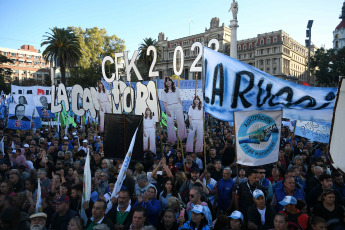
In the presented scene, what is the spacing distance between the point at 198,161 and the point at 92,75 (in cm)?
3432

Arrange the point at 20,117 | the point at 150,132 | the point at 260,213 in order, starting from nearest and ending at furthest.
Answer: the point at 260,213
the point at 150,132
the point at 20,117

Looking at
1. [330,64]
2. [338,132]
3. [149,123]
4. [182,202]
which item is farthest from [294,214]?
[330,64]

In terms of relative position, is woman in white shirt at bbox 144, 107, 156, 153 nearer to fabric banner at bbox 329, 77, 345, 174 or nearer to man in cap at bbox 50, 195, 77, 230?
man in cap at bbox 50, 195, 77, 230

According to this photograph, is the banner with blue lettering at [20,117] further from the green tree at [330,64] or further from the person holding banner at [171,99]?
the green tree at [330,64]

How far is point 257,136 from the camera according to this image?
15.1 ft

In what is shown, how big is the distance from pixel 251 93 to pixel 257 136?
2.47ft

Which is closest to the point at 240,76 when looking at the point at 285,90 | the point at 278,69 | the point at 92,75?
the point at 285,90

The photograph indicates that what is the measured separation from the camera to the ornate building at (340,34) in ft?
233

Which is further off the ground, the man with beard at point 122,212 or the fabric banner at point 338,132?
the fabric banner at point 338,132

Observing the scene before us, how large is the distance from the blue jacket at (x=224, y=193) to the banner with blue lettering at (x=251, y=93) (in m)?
1.15

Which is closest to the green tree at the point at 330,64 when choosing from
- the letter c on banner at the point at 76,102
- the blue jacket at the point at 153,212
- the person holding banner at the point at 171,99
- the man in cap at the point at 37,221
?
the letter c on banner at the point at 76,102

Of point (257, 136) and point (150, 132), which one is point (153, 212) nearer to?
point (257, 136)

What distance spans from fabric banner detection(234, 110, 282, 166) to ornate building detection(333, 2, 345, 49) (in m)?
79.3

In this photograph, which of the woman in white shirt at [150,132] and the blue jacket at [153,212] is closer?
the blue jacket at [153,212]
